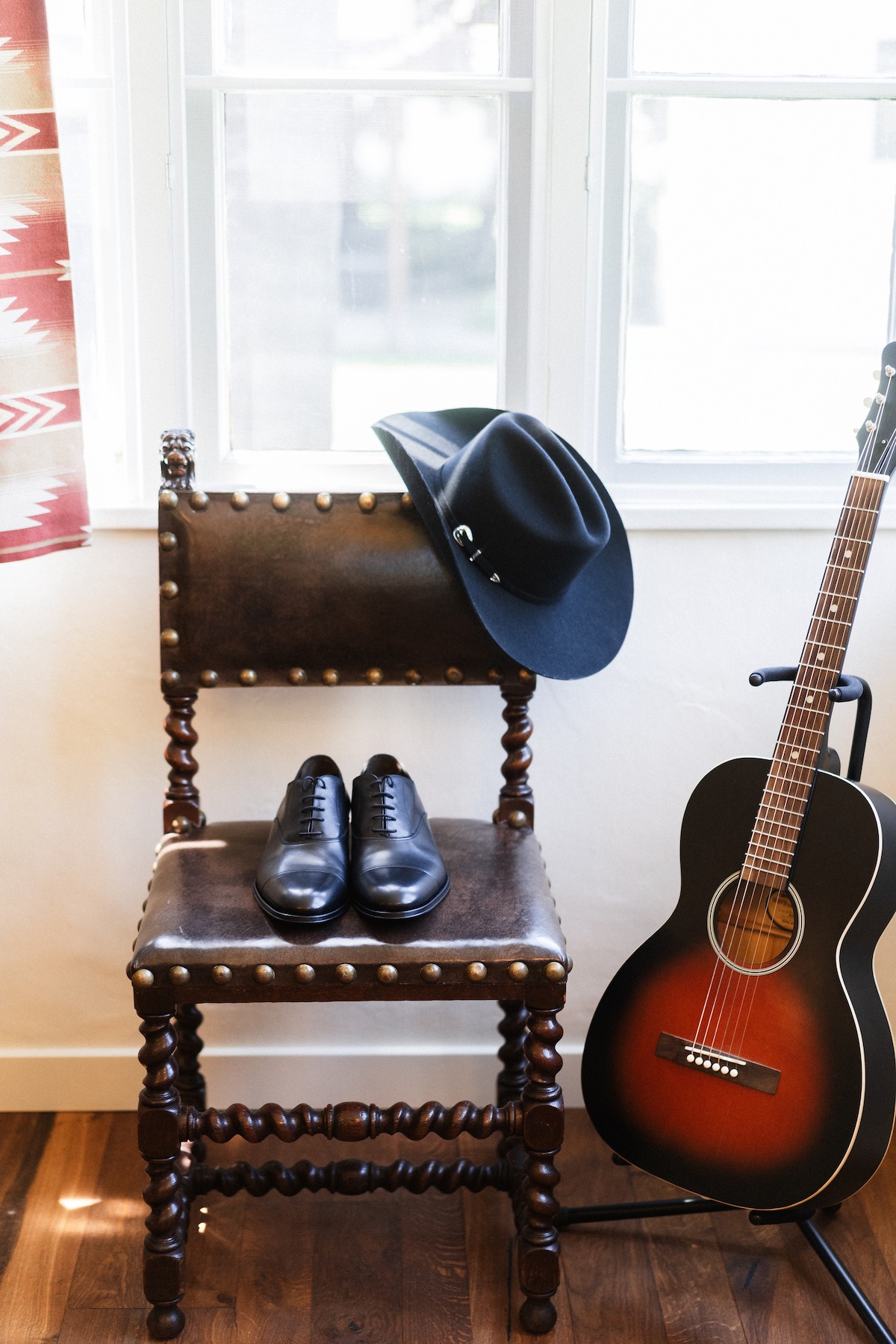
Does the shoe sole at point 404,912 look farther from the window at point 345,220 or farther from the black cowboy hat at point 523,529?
the window at point 345,220

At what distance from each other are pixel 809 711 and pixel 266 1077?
104 centimetres

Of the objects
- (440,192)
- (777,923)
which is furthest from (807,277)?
(777,923)

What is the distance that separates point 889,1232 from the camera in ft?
5.31

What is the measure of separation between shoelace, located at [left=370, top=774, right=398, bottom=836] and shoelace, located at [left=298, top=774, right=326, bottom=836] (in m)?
0.06

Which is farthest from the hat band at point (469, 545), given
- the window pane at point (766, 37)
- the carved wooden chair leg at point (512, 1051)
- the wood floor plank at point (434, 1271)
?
the wood floor plank at point (434, 1271)

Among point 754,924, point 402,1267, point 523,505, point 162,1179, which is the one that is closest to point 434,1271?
point 402,1267

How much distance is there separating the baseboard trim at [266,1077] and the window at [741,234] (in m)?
0.99

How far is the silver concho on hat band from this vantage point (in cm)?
144

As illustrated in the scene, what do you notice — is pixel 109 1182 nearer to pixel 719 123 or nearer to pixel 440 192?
pixel 440 192

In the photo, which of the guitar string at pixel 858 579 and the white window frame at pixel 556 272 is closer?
the guitar string at pixel 858 579

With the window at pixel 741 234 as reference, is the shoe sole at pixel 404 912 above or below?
below

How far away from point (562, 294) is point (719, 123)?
345mm

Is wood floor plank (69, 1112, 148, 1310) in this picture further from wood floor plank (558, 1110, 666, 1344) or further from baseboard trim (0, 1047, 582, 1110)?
wood floor plank (558, 1110, 666, 1344)

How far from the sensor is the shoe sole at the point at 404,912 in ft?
4.40
